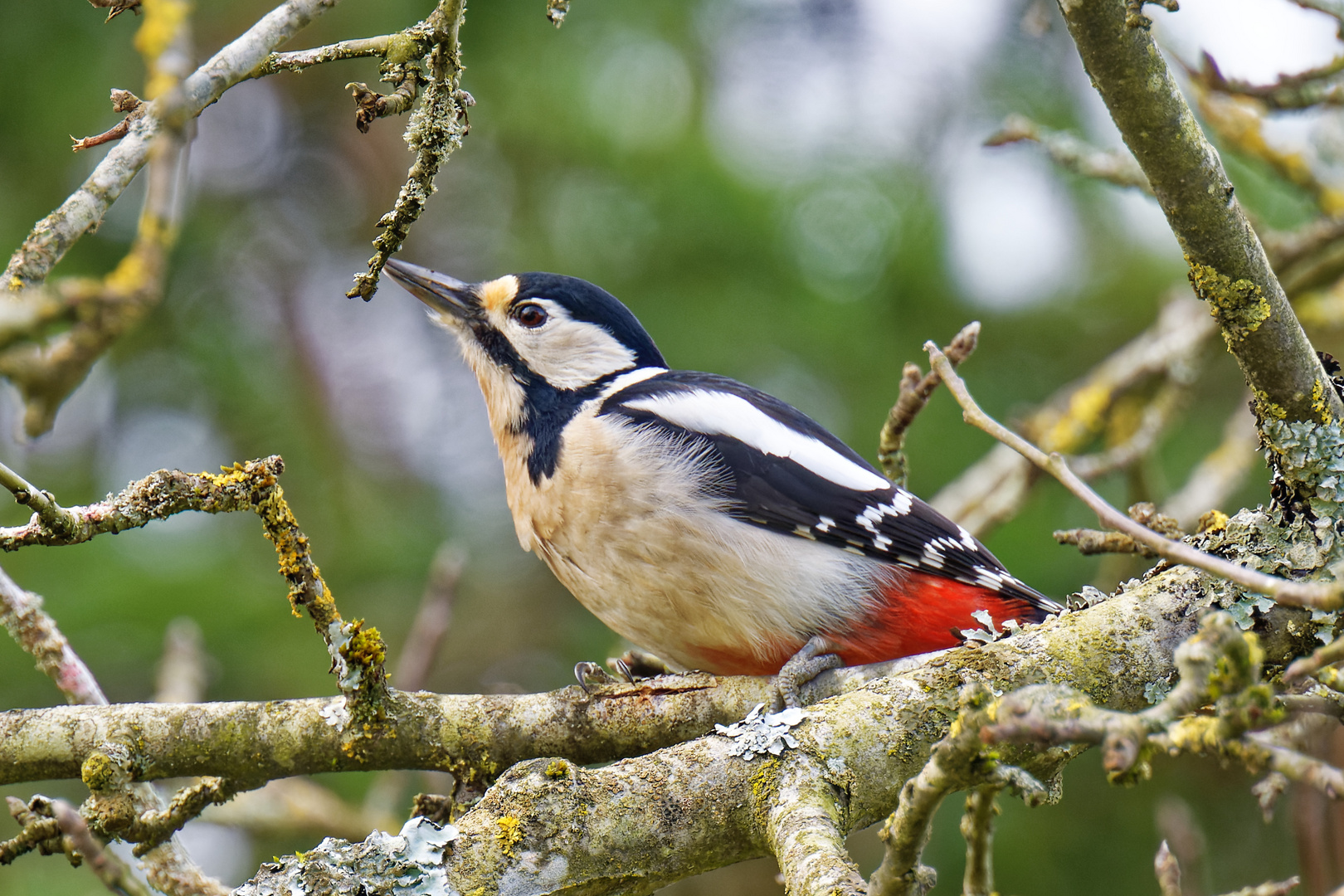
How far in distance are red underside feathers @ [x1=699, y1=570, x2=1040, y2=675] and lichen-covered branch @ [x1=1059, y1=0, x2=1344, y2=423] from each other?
1.12 metres

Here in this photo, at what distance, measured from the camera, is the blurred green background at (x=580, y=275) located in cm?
479

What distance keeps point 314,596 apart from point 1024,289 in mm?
4141

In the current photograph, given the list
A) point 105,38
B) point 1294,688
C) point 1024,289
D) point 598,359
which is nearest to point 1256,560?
point 1294,688

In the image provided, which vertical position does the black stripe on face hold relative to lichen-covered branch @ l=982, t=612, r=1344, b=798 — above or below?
above

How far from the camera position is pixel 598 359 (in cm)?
388

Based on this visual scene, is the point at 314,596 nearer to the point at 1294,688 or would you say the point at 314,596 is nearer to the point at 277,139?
the point at 1294,688

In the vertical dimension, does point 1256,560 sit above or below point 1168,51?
below

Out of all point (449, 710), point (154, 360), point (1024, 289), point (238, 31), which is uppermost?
point (238, 31)

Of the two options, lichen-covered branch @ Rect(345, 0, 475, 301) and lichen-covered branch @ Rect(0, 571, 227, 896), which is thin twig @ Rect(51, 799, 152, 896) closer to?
lichen-covered branch @ Rect(345, 0, 475, 301)

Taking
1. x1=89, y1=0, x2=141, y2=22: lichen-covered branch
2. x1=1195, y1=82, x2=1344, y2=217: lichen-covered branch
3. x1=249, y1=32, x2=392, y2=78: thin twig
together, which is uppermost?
x1=1195, y1=82, x2=1344, y2=217: lichen-covered branch

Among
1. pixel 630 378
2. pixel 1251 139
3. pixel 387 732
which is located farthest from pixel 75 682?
pixel 1251 139

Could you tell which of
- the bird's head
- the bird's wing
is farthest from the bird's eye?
the bird's wing

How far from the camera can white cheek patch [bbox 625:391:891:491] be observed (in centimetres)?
327

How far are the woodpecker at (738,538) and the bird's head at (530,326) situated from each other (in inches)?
10.0
